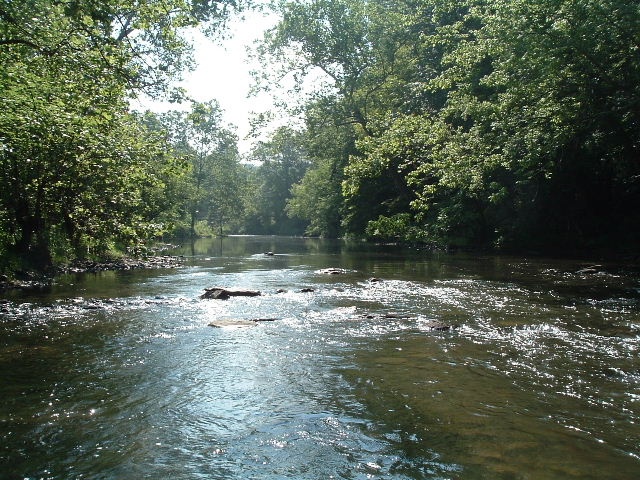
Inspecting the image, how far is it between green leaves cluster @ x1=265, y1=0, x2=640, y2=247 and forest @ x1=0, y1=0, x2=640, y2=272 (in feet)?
0.31

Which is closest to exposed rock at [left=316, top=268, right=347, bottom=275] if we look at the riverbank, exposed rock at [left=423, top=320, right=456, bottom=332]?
the riverbank

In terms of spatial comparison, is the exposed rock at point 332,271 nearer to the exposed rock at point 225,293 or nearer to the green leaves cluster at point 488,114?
the exposed rock at point 225,293

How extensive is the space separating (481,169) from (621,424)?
1917 cm

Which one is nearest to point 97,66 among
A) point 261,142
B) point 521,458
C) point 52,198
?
point 52,198

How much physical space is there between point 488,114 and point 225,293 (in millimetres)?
15019

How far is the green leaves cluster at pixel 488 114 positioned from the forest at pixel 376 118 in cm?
10

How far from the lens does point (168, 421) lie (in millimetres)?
5027

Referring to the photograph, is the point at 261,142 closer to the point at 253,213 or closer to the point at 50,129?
the point at 50,129

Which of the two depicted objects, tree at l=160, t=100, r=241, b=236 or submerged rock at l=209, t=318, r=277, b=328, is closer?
submerged rock at l=209, t=318, r=277, b=328

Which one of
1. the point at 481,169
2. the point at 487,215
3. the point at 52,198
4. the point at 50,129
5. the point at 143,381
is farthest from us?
the point at 487,215

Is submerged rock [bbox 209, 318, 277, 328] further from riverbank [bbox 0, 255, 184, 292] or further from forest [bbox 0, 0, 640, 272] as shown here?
riverbank [bbox 0, 255, 184, 292]

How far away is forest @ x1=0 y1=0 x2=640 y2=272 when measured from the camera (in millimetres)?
11195

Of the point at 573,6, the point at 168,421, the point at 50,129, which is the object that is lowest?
the point at 168,421

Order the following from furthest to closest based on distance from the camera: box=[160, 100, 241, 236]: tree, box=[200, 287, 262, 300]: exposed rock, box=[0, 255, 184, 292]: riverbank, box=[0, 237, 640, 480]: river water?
1. box=[160, 100, 241, 236]: tree
2. box=[0, 255, 184, 292]: riverbank
3. box=[200, 287, 262, 300]: exposed rock
4. box=[0, 237, 640, 480]: river water
